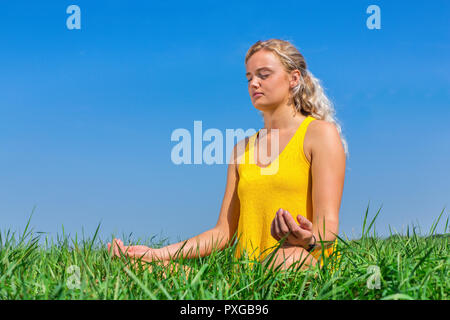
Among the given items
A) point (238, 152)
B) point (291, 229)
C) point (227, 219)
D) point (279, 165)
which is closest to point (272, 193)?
point (279, 165)

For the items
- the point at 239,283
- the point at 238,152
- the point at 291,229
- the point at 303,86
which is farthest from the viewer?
the point at 238,152

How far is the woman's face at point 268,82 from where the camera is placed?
11.4 feet

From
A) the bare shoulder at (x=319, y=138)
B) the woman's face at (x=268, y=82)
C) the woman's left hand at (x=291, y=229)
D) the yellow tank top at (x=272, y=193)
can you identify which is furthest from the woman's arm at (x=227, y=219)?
the woman's left hand at (x=291, y=229)

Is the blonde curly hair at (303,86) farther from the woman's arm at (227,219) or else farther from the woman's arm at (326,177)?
the woman's arm at (227,219)

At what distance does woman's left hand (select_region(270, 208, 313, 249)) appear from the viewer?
2465 mm

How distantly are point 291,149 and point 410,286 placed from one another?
1510 mm

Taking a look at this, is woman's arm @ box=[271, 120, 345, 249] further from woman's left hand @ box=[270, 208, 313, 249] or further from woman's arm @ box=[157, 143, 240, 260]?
woman's arm @ box=[157, 143, 240, 260]

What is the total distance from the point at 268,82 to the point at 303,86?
1.10 feet

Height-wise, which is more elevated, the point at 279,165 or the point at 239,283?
the point at 279,165

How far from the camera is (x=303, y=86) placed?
11.9 ft

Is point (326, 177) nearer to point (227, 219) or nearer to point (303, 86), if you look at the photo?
point (303, 86)

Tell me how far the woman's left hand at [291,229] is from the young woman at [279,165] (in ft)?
1.12

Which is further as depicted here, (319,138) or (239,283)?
(319,138)
